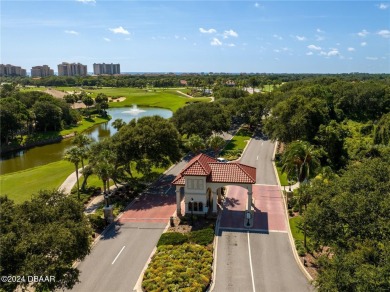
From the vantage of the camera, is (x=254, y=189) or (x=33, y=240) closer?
(x=33, y=240)

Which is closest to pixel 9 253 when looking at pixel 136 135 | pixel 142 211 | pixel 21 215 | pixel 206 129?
pixel 21 215

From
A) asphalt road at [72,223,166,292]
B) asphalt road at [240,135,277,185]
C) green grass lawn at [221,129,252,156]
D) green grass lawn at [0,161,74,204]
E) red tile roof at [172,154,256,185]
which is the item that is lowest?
asphalt road at [72,223,166,292]

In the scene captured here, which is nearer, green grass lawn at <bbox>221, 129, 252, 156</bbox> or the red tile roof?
the red tile roof

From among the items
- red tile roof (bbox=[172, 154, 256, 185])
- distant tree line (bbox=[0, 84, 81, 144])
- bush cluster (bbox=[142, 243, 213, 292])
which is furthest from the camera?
distant tree line (bbox=[0, 84, 81, 144])

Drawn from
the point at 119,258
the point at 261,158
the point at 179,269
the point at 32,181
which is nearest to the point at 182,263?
the point at 179,269

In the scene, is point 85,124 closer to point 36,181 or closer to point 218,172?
point 36,181

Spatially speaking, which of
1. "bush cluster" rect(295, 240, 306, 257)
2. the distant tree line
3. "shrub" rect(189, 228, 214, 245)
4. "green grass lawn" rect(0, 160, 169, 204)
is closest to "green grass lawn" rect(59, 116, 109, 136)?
the distant tree line

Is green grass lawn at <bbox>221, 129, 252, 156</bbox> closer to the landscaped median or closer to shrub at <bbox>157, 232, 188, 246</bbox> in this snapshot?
shrub at <bbox>157, 232, 188, 246</bbox>

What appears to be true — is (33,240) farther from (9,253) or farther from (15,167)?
(15,167)
